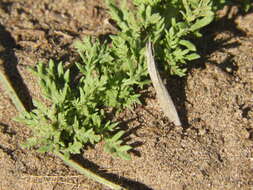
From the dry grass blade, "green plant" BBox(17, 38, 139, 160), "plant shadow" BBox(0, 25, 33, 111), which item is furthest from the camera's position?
"plant shadow" BBox(0, 25, 33, 111)

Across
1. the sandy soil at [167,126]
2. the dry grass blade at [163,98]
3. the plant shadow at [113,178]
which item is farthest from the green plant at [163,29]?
the plant shadow at [113,178]

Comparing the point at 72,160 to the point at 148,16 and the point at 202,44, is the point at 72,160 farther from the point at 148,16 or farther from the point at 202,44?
the point at 202,44

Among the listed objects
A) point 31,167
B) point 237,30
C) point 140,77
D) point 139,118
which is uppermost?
point 237,30

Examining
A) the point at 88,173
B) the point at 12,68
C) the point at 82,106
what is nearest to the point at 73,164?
the point at 88,173

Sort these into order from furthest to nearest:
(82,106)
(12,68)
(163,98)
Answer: (12,68) → (163,98) → (82,106)

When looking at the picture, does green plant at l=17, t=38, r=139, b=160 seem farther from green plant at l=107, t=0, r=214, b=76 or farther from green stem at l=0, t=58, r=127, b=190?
green plant at l=107, t=0, r=214, b=76

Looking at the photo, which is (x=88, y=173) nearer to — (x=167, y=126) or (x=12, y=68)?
(x=167, y=126)

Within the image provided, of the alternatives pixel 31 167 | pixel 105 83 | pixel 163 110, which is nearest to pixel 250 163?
pixel 163 110

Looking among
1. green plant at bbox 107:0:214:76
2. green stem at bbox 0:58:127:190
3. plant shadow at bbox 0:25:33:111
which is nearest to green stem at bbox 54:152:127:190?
green stem at bbox 0:58:127:190
